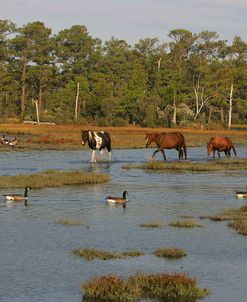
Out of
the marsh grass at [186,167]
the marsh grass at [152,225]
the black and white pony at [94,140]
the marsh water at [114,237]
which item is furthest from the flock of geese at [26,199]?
the black and white pony at [94,140]

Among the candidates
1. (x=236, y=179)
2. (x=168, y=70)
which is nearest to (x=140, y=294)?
(x=236, y=179)

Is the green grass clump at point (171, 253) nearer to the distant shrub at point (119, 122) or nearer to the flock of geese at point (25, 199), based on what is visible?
the flock of geese at point (25, 199)

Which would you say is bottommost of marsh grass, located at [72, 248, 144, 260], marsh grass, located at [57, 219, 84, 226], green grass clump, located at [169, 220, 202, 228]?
marsh grass, located at [72, 248, 144, 260]

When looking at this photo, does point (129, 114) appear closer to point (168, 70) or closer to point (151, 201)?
point (168, 70)

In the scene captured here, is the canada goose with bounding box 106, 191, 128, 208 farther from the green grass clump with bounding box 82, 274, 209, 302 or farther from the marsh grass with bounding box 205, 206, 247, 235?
the green grass clump with bounding box 82, 274, 209, 302

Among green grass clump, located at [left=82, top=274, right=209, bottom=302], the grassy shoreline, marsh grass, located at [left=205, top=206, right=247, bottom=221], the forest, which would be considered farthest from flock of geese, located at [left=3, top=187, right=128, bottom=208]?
the forest

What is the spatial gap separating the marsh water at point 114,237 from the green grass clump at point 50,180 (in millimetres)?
760

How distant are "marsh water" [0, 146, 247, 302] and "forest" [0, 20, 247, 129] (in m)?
61.6

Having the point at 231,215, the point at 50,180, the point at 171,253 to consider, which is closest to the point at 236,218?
the point at 231,215

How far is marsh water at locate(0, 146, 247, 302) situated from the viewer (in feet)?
47.1

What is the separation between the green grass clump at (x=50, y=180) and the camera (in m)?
30.0

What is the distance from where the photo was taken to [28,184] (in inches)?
1183

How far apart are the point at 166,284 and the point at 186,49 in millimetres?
113480

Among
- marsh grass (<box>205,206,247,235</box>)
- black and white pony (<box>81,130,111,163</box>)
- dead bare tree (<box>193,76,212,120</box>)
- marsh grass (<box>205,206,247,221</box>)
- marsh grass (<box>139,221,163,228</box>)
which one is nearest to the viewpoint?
marsh grass (<box>205,206,247,235</box>)
